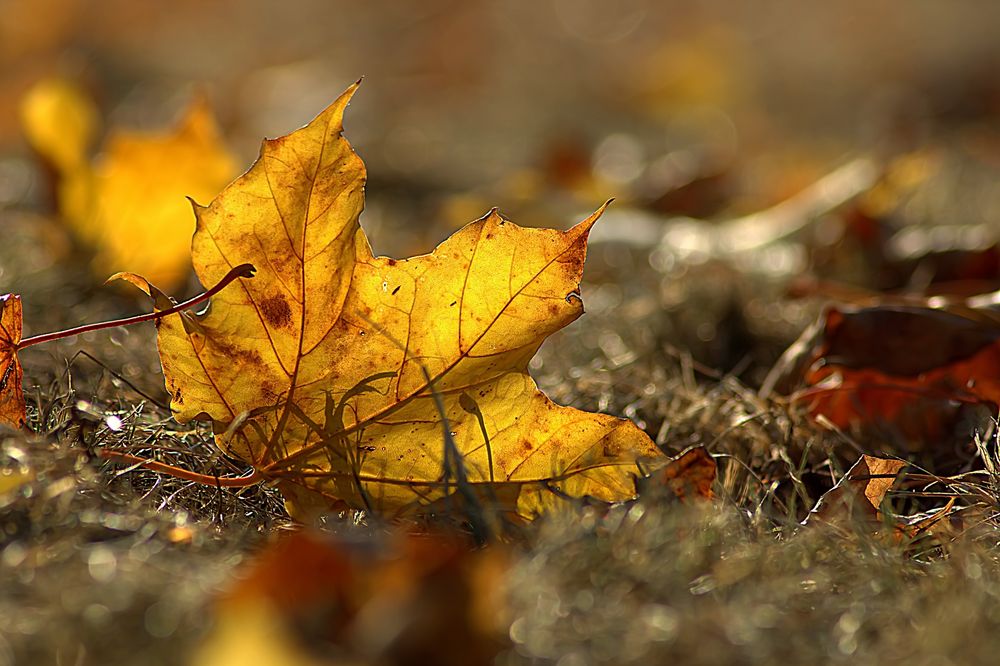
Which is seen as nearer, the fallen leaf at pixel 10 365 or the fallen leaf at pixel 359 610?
the fallen leaf at pixel 359 610

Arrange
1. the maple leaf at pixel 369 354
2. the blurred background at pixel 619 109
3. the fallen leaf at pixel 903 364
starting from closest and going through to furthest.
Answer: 1. the maple leaf at pixel 369 354
2. the fallen leaf at pixel 903 364
3. the blurred background at pixel 619 109

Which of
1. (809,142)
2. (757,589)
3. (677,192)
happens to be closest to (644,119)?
(809,142)

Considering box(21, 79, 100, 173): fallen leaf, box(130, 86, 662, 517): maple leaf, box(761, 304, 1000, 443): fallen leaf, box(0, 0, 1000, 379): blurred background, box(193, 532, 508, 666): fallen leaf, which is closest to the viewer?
box(193, 532, 508, 666): fallen leaf

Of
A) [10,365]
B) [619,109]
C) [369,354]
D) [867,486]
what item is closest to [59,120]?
[10,365]

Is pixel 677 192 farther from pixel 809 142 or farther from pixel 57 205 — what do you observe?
pixel 809 142

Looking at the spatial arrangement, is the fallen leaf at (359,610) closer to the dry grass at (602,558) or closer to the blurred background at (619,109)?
the dry grass at (602,558)

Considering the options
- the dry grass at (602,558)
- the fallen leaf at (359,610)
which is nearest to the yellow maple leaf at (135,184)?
the dry grass at (602,558)

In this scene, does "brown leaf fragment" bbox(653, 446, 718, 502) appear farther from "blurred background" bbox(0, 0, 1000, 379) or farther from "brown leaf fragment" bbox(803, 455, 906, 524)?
"blurred background" bbox(0, 0, 1000, 379)

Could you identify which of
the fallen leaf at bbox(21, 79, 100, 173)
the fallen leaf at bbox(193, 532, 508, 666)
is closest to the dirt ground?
the fallen leaf at bbox(193, 532, 508, 666)
